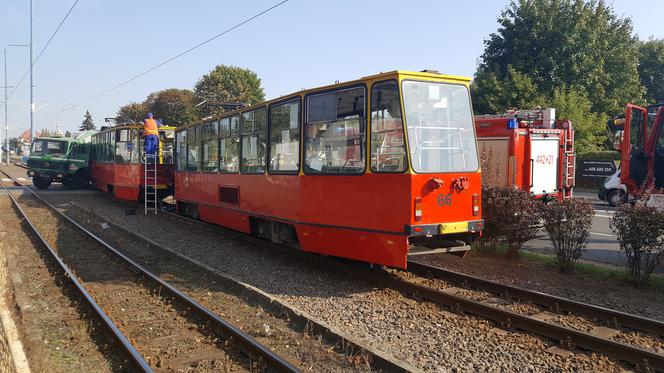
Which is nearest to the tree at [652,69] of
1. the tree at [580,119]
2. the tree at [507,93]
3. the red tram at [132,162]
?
the tree at [580,119]

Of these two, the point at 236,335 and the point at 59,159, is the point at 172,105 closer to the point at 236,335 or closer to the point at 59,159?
the point at 59,159

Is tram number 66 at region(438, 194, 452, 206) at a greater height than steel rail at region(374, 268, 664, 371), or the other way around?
tram number 66 at region(438, 194, 452, 206)

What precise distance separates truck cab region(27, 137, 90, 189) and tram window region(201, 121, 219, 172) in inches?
642

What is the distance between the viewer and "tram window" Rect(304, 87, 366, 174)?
7.56 m

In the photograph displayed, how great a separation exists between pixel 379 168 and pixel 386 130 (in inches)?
21.6

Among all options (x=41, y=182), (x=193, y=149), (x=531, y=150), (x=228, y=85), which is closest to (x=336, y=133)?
(x=531, y=150)

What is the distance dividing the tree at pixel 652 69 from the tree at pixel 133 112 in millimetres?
47992

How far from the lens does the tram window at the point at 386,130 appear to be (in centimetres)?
718

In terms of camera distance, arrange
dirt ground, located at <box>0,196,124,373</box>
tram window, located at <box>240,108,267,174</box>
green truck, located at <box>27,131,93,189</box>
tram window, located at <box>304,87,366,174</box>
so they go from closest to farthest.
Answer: dirt ground, located at <box>0,196,124,373</box> → tram window, located at <box>304,87,366,174</box> → tram window, located at <box>240,108,267,174</box> → green truck, located at <box>27,131,93,189</box>

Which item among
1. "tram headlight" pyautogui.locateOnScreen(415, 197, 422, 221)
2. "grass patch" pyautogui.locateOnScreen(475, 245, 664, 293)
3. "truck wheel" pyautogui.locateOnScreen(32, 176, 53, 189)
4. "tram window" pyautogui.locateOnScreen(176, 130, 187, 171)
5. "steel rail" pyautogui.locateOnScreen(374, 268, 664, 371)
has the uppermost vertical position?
"tram window" pyautogui.locateOnScreen(176, 130, 187, 171)

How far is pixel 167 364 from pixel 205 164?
27.5 feet

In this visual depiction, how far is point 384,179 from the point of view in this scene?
7266mm

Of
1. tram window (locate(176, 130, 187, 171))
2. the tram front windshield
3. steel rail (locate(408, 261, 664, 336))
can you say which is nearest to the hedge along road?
steel rail (locate(408, 261, 664, 336))

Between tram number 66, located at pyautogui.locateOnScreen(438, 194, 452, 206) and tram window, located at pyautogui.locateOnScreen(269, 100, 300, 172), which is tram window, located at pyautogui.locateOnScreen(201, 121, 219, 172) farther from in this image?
tram number 66, located at pyautogui.locateOnScreen(438, 194, 452, 206)
